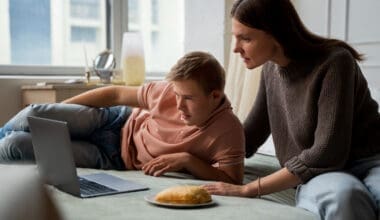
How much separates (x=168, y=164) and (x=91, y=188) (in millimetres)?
297

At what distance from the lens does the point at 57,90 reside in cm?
230

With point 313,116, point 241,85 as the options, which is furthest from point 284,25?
point 241,85

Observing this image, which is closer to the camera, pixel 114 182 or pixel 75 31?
pixel 114 182

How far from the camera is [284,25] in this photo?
130cm

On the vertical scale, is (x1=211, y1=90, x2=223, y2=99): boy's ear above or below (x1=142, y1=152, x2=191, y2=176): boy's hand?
above

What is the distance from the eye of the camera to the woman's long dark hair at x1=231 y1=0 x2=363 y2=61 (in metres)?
1.28

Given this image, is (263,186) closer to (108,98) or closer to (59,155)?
(59,155)

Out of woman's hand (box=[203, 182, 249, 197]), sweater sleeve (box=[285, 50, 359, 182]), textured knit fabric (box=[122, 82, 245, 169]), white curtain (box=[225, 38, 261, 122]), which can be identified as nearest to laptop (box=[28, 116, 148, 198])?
woman's hand (box=[203, 182, 249, 197])

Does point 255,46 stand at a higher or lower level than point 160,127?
higher

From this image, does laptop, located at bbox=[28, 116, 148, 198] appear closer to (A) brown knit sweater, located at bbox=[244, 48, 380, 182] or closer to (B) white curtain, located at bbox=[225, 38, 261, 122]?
(A) brown knit sweater, located at bbox=[244, 48, 380, 182]

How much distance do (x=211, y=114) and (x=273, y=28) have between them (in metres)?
0.33

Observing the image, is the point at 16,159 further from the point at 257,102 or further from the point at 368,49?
the point at 368,49

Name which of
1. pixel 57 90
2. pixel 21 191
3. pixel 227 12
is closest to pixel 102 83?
pixel 57 90

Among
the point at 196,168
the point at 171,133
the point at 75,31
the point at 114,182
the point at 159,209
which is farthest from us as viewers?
the point at 75,31
